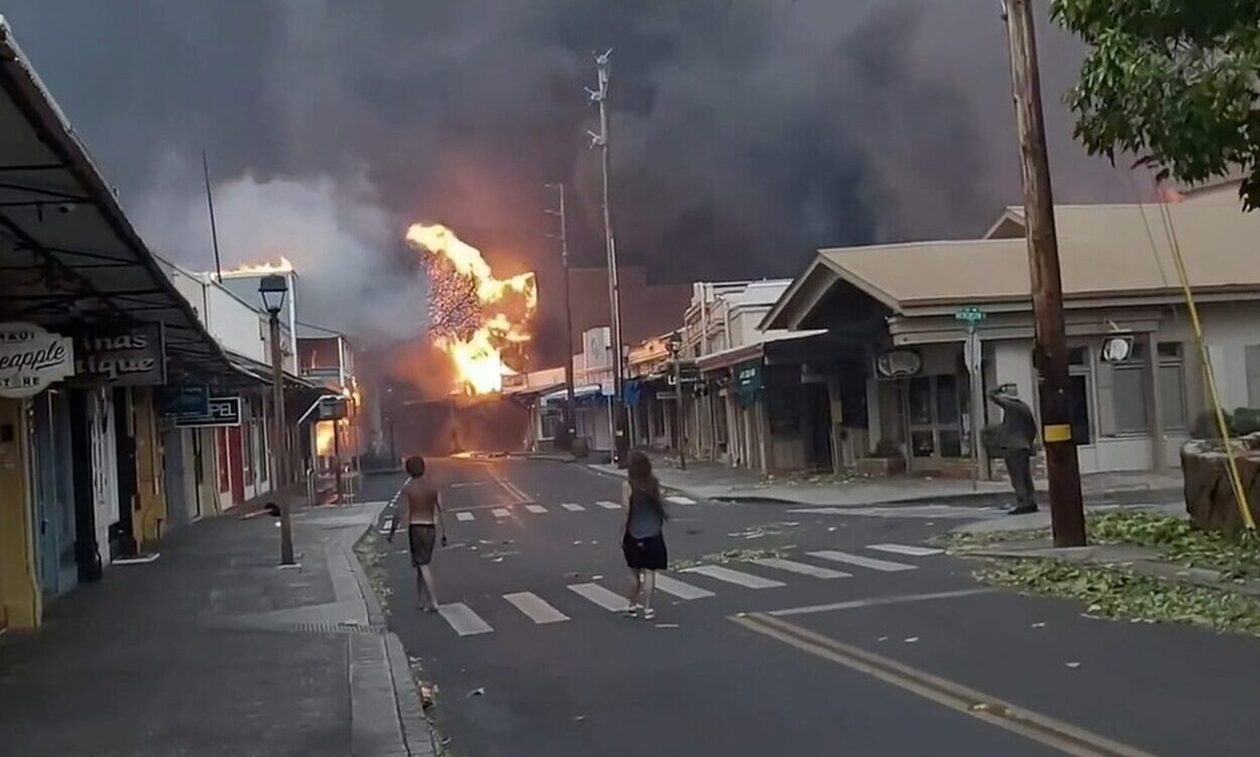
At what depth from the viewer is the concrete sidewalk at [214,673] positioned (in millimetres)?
9078

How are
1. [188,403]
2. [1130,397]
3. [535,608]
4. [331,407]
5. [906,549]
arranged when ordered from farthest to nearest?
[331,407] < [1130,397] < [188,403] < [906,549] < [535,608]

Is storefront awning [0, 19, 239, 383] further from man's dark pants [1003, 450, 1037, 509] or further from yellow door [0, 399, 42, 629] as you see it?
man's dark pants [1003, 450, 1037, 509]

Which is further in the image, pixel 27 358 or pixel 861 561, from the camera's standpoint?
pixel 861 561

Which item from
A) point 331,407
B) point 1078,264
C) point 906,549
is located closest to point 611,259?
point 331,407

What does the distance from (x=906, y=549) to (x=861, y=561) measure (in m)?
1.24

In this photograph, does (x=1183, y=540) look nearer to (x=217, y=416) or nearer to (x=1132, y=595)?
(x=1132, y=595)

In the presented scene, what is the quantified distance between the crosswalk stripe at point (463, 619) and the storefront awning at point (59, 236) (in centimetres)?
399

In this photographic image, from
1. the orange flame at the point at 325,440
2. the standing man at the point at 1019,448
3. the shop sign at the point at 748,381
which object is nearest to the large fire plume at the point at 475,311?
the orange flame at the point at 325,440

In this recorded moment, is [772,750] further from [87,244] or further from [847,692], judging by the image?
[87,244]

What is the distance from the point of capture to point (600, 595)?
52.2 feet

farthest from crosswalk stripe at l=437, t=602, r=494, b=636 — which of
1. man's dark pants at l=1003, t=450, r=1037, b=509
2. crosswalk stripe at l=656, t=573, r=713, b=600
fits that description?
man's dark pants at l=1003, t=450, r=1037, b=509

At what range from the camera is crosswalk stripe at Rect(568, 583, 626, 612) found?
14961mm

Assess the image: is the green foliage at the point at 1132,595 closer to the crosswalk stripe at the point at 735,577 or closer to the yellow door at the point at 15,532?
the crosswalk stripe at the point at 735,577

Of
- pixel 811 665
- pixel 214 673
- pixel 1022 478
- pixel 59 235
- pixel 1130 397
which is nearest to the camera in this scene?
pixel 811 665
